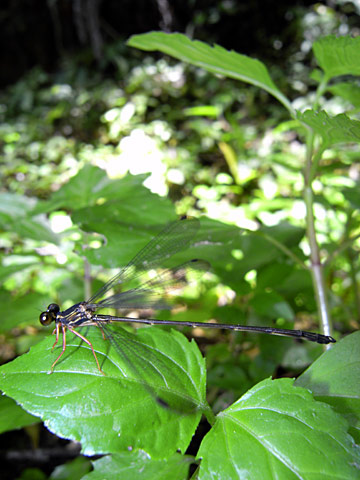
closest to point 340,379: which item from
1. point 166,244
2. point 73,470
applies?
point 166,244

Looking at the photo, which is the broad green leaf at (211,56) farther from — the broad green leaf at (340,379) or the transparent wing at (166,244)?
the broad green leaf at (340,379)

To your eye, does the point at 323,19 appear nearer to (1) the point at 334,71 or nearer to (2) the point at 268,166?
(2) the point at 268,166

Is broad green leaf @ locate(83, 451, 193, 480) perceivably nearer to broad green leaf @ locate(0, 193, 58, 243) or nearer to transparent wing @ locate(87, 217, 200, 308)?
transparent wing @ locate(87, 217, 200, 308)

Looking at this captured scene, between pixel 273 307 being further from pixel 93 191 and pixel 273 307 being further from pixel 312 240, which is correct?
pixel 93 191

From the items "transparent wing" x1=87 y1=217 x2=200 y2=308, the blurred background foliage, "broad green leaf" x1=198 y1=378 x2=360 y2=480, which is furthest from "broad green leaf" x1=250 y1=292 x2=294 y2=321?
"broad green leaf" x1=198 y1=378 x2=360 y2=480

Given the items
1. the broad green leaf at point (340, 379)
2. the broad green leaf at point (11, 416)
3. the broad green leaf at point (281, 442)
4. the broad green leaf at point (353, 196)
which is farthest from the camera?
the broad green leaf at point (353, 196)

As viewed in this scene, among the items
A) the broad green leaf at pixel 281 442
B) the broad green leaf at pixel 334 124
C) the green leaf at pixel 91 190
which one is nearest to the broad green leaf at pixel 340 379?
the broad green leaf at pixel 281 442

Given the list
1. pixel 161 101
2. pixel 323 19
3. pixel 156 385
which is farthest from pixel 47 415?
pixel 323 19
